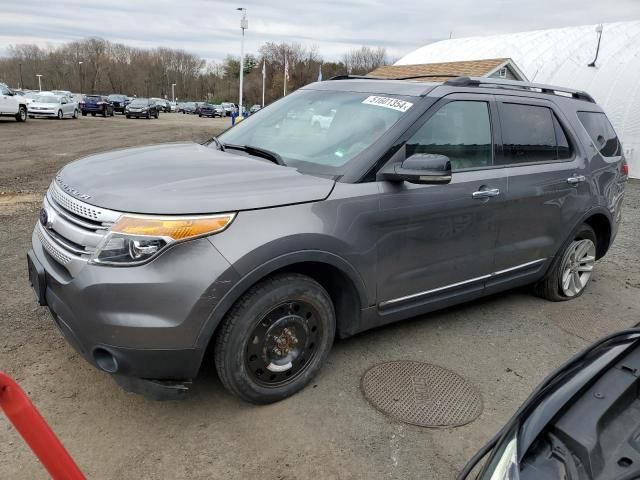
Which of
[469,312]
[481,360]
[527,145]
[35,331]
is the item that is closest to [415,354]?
[481,360]

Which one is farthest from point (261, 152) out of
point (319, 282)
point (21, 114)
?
point (21, 114)

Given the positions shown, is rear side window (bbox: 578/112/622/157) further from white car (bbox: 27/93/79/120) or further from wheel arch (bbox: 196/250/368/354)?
white car (bbox: 27/93/79/120)

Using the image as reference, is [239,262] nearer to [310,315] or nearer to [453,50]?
[310,315]

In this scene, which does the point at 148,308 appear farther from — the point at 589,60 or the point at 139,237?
the point at 589,60

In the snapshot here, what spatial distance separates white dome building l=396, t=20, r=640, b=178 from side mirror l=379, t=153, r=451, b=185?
55.0 feet

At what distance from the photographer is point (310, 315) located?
304 cm

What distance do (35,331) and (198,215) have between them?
198cm

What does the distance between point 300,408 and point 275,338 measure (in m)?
0.46

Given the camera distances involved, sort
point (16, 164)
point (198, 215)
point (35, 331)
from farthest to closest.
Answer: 1. point (16, 164)
2. point (35, 331)
3. point (198, 215)

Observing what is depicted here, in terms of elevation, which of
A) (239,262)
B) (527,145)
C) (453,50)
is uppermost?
(453,50)

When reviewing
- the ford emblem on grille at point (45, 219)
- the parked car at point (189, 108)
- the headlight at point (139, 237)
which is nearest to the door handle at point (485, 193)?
the headlight at point (139, 237)

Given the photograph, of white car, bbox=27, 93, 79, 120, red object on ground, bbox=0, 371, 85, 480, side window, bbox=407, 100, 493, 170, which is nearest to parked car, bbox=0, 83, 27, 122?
white car, bbox=27, 93, 79, 120

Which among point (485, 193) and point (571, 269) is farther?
point (571, 269)

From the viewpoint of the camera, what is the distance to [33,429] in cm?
132
